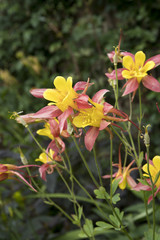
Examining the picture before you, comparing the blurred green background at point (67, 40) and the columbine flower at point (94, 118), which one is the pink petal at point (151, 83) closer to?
the columbine flower at point (94, 118)

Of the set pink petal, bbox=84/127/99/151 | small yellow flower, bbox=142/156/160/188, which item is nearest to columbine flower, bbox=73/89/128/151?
pink petal, bbox=84/127/99/151

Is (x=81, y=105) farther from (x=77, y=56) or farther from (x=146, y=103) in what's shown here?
(x=77, y=56)

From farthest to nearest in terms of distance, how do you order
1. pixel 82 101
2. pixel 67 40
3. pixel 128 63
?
pixel 67 40 → pixel 128 63 → pixel 82 101

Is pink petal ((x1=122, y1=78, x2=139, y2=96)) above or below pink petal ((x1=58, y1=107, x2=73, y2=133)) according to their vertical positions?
above

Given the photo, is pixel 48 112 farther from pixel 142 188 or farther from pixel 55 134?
pixel 142 188

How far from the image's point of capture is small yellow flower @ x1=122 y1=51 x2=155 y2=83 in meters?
0.58

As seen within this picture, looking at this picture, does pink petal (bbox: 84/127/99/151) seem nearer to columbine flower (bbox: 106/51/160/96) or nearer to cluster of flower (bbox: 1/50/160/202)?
cluster of flower (bbox: 1/50/160/202)

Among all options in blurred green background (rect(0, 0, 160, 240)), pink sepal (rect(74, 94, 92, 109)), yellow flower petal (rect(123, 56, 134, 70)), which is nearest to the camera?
pink sepal (rect(74, 94, 92, 109))

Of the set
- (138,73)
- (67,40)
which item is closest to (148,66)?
(138,73)

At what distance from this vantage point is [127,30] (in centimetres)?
258

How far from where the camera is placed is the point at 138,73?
0.58 meters

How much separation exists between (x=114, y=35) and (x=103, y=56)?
215 mm

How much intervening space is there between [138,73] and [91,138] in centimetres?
17

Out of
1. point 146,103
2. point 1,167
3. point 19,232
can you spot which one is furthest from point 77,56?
point 1,167
